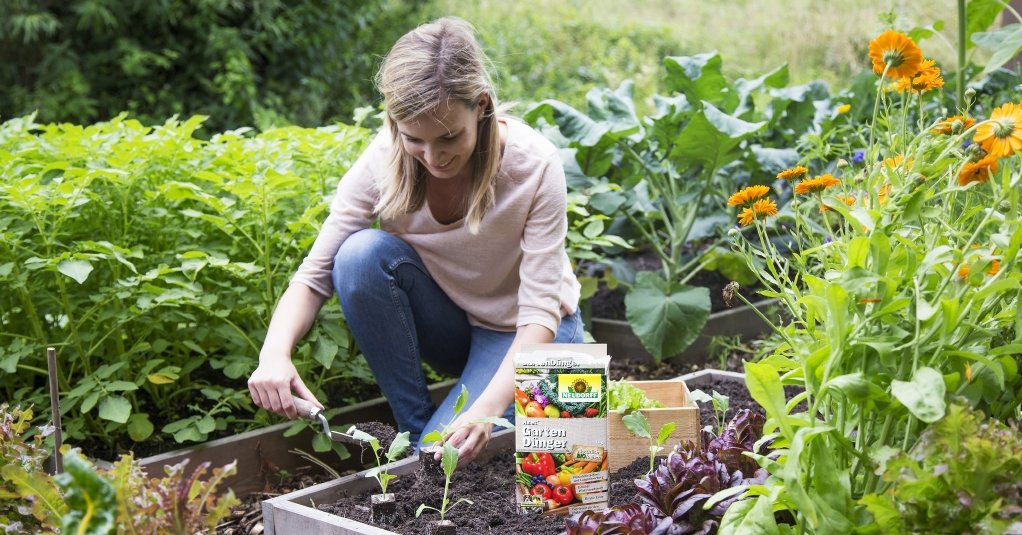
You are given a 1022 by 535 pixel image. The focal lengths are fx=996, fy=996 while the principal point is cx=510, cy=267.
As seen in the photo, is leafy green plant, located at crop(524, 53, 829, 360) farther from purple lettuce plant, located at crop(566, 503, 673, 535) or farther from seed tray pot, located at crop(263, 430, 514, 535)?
purple lettuce plant, located at crop(566, 503, 673, 535)

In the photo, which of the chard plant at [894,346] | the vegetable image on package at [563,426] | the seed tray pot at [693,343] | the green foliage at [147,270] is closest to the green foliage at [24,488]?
the green foliage at [147,270]

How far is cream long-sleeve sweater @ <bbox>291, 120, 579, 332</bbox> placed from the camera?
2404mm

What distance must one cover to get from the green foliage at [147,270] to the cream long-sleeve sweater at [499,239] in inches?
5.6

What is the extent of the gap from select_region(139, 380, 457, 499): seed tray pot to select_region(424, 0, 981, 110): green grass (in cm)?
589

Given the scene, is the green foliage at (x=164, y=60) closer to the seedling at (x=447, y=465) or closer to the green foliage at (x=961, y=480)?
Result: the seedling at (x=447, y=465)

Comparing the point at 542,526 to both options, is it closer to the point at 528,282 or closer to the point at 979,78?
the point at 528,282

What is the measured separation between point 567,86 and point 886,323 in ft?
27.3

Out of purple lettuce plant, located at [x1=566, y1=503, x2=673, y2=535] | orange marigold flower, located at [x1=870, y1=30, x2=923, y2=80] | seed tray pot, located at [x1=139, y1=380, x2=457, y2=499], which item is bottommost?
seed tray pot, located at [x1=139, y1=380, x2=457, y2=499]

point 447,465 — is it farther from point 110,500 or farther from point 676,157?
point 676,157

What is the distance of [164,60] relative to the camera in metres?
6.87

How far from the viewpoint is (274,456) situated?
263cm

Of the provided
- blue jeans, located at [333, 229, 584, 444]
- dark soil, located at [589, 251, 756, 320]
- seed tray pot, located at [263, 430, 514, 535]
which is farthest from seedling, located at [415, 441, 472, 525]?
dark soil, located at [589, 251, 756, 320]

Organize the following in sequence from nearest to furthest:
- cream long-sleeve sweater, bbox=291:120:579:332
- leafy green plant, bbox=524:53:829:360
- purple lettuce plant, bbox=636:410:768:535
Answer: purple lettuce plant, bbox=636:410:768:535 < cream long-sleeve sweater, bbox=291:120:579:332 < leafy green plant, bbox=524:53:829:360

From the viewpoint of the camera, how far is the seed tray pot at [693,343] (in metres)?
3.62
